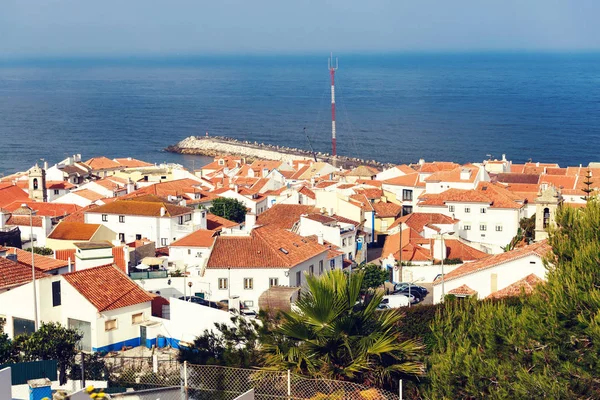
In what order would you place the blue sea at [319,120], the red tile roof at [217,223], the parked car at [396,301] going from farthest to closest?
the blue sea at [319,120] < the red tile roof at [217,223] < the parked car at [396,301]

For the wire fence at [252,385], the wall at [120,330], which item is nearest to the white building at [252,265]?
the wall at [120,330]

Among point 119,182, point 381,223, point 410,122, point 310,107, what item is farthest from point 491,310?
point 310,107

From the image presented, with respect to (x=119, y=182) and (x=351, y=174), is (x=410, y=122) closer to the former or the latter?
(x=351, y=174)

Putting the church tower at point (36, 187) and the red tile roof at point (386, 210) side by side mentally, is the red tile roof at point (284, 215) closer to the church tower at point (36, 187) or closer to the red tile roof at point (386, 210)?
the red tile roof at point (386, 210)

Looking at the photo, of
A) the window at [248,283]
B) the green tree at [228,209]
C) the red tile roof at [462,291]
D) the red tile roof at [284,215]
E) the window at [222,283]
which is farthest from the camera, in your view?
the green tree at [228,209]

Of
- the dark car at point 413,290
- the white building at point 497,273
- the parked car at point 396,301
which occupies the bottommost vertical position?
the dark car at point 413,290

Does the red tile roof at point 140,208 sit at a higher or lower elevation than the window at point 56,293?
lower

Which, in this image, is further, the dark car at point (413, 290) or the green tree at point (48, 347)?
the dark car at point (413, 290)

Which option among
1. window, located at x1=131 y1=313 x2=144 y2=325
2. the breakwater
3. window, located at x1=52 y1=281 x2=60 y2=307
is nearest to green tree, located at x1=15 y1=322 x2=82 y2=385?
window, located at x1=52 y1=281 x2=60 y2=307
